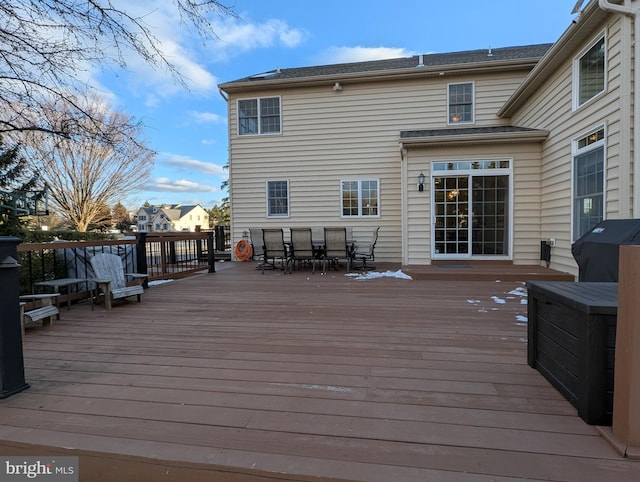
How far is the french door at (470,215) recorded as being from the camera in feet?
23.2

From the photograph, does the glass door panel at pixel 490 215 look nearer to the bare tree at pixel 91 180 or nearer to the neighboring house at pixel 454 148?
the neighboring house at pixel 454 148

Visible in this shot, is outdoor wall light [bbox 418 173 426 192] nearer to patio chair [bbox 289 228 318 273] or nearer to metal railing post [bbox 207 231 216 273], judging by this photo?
patio chair [bbox 289 228 318 273]

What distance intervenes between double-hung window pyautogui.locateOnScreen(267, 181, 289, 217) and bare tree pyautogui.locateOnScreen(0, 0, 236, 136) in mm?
5700

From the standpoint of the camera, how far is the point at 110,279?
4.54m

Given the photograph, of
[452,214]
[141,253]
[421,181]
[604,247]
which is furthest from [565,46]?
[141,253]

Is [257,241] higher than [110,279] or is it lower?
higher

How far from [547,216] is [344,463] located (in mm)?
6781

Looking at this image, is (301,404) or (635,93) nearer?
(301,404)

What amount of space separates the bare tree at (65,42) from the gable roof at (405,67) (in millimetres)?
5890

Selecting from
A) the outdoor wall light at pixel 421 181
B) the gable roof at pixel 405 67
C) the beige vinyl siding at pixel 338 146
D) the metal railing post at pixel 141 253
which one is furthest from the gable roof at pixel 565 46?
the metal railing post at pixel 141 253

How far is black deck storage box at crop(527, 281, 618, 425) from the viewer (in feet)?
5.13

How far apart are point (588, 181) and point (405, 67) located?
5.76 metres

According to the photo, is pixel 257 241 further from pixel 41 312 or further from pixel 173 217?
pixel 173 217

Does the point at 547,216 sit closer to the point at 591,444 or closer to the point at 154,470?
the point at 591,444
